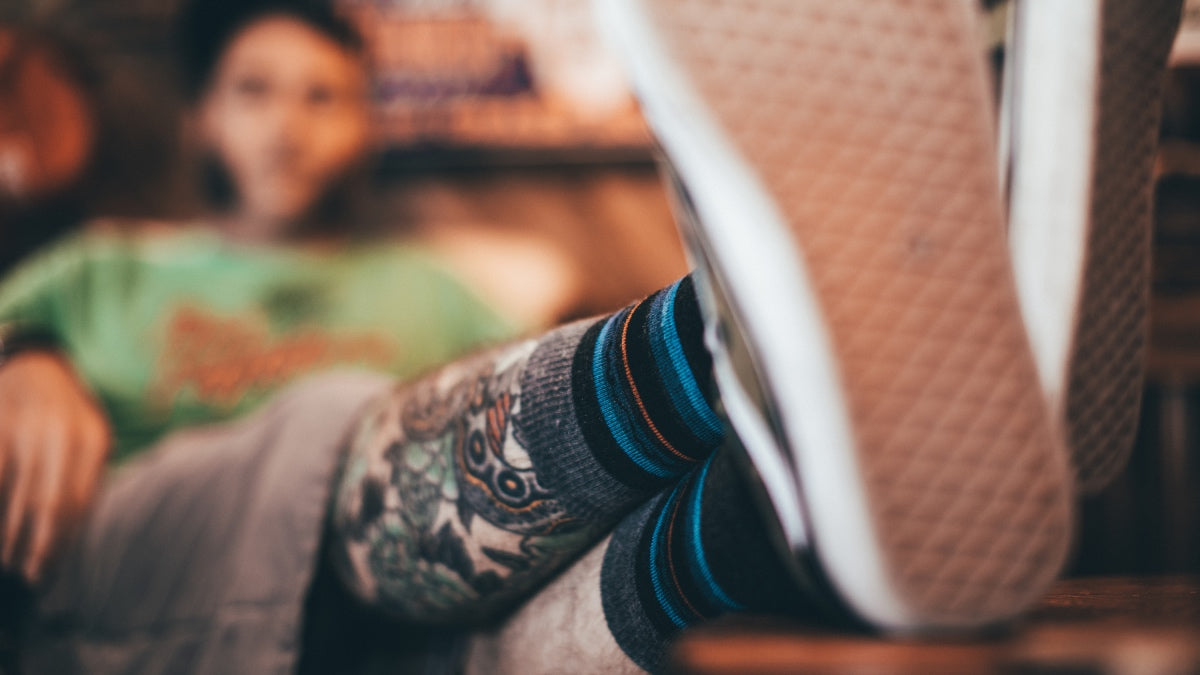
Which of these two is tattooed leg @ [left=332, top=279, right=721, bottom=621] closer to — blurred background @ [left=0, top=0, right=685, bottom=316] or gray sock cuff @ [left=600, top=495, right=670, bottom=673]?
gray sock cuff @ [left=600, top=495, right=670, bottom=673]

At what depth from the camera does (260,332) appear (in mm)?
1100

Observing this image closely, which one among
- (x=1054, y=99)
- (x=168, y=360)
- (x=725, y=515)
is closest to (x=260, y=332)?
(x=168, y=360)

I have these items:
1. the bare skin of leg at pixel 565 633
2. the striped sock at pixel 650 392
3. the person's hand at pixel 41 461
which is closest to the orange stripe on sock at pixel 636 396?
the striped sock at pixel 650 392

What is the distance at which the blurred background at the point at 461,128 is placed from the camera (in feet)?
4.30

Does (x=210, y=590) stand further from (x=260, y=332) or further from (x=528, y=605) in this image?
(x=260, y=332)

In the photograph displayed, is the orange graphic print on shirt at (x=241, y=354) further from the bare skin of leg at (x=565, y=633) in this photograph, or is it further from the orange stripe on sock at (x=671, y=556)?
the orange stripe on sock at (x=671, y=556)

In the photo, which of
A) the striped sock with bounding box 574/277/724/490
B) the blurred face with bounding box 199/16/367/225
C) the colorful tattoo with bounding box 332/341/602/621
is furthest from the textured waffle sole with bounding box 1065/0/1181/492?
the blurred face with bounding box 199/16/367/225

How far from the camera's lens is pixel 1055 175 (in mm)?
421

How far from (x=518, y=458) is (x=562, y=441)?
0.04m

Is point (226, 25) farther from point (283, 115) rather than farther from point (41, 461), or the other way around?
point (41, 461)

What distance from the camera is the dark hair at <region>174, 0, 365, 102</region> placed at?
4.00 feet

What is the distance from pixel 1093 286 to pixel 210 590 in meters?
0.67

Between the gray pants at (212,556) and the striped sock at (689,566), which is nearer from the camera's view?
the striped sock at (689,566)

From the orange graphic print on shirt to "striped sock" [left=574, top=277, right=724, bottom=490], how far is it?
75 centimetres
